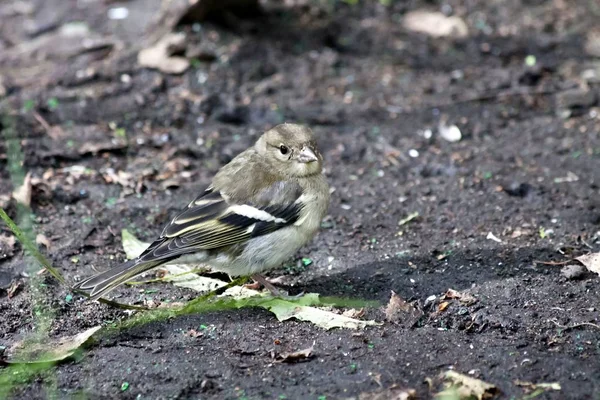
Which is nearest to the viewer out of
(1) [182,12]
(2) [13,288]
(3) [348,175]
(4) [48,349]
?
(4) [48,349]

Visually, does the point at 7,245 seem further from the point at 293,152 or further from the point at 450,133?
the point at 450,133

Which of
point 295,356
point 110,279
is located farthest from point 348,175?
point 295,356

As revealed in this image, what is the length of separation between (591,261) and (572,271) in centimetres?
16

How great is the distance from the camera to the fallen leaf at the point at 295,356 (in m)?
4.36

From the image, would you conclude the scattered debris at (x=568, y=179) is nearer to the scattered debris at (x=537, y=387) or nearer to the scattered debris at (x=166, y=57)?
the scattered debris at (x=537, y=387)

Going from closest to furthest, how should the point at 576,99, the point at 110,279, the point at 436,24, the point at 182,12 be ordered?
the point at 110,279
the point at 576,99
the point at 182,12
the point at 436,24

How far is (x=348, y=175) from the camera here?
6.93 m

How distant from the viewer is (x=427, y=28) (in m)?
9.18

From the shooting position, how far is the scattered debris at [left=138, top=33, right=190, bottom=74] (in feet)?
26.9

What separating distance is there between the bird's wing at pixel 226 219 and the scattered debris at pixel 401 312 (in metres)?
0.85

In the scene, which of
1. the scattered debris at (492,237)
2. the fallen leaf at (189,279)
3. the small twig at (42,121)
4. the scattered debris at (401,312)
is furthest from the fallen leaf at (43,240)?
the scattered debris at (492,237)

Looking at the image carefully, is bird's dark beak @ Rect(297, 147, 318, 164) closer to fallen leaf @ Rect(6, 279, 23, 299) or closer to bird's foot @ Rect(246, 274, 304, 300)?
bird's foot @ Rect(246, 274, 304, 300)

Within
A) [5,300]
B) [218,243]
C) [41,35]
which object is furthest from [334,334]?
[41,35]

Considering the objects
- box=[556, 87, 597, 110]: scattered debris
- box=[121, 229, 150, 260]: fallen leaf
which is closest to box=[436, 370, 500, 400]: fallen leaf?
box=[121, 229, 150, 260]: fallen leaf
